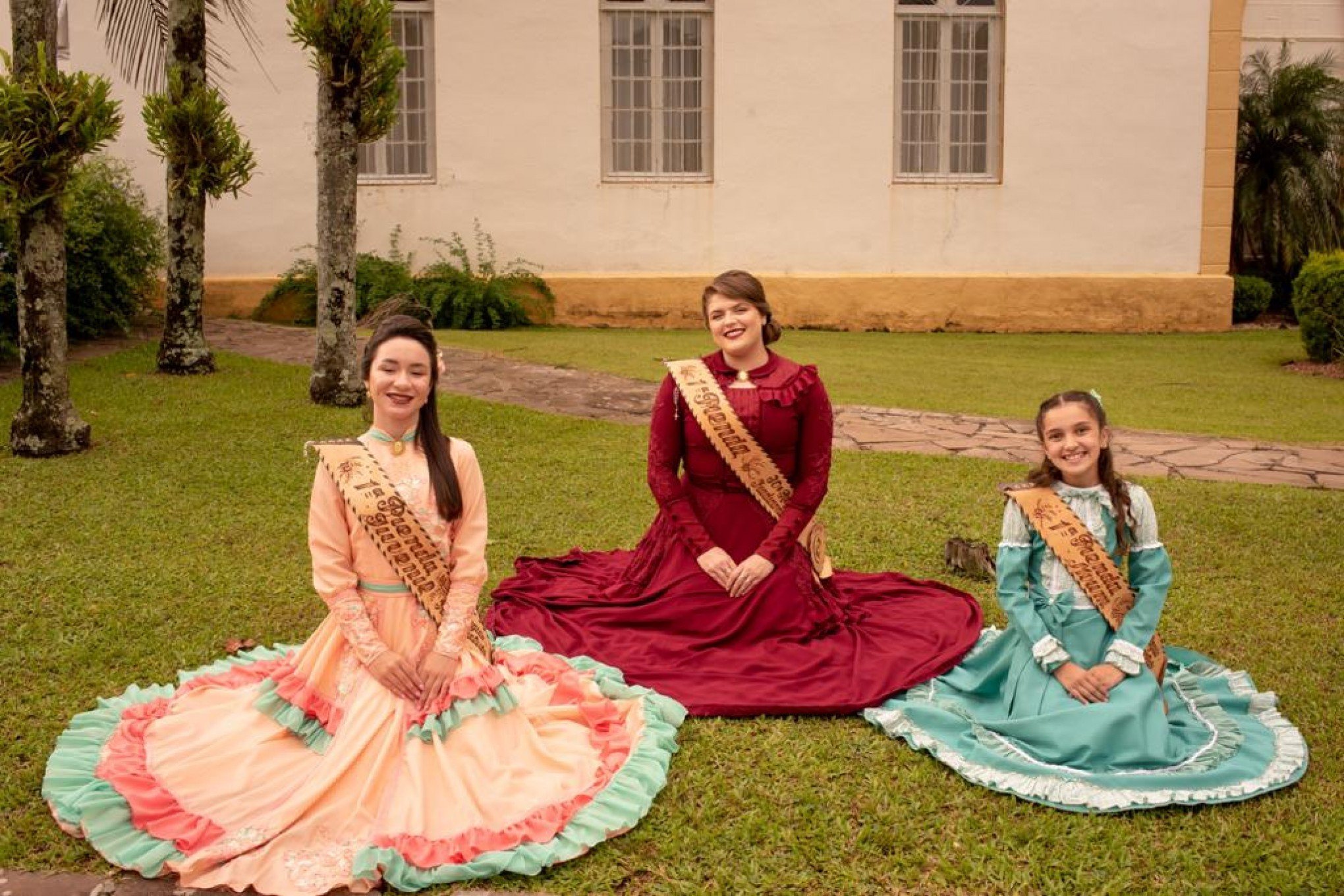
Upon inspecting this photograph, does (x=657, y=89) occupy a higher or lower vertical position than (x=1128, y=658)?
higher

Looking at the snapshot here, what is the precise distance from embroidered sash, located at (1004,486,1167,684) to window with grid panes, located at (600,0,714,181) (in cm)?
1121

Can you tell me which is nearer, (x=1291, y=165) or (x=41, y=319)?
(x=41, y=319)

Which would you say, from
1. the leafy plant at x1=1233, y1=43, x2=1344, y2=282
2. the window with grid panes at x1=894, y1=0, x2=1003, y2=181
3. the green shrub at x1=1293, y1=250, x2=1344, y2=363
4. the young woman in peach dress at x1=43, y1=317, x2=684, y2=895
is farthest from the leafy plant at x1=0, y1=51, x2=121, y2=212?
the leafy plant at x1=1233, y1=43, x2=1344, y2=282

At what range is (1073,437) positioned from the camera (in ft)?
13.1

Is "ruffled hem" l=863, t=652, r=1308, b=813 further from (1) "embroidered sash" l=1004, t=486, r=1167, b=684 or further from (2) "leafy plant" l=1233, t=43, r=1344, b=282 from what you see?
(2) "leafy plant" l=1233, t=43, r=1344, b=282

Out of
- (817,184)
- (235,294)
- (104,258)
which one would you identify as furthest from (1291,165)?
(104,258)

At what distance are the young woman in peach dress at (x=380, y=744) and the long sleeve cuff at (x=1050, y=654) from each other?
1.12m

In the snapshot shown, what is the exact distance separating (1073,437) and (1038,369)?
8535mm

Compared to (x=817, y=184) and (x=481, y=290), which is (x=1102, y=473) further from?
(x=817, y=184)

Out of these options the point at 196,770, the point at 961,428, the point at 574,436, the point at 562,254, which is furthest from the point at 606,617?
the point at 562,254

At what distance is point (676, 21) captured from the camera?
47.9 feet

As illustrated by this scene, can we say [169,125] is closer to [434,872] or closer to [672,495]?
[672,495]

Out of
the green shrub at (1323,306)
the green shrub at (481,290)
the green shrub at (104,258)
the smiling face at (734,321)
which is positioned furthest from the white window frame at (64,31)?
the green shrub at (1323,306)

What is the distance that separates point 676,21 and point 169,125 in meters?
7.01
